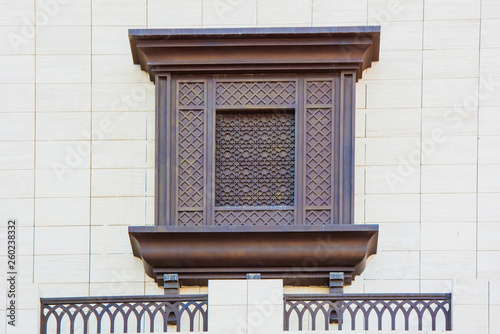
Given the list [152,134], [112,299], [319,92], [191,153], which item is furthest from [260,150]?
[112,299]

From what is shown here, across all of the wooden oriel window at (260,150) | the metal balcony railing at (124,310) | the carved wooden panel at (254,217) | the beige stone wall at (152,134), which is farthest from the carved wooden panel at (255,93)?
the metal balcony railing at (124,310)

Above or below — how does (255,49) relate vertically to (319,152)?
above

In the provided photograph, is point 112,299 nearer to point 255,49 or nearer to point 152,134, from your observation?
point 152,134

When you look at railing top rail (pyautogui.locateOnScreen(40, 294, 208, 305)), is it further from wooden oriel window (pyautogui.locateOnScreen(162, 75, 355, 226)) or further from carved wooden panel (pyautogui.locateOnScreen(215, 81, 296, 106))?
carved wooden panel (pyautogui.locateOnScreen(215, 81, 296, 106))

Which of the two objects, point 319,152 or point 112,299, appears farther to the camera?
point 319,152

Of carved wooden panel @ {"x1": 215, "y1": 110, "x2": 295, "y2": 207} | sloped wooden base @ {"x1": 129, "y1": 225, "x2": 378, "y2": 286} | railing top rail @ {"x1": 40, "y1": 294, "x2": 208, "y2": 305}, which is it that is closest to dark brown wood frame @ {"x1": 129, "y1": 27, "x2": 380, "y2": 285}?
sloped wooden base @ {"x1": 129, "y1": 225, "x2": 378, "y2": 286}

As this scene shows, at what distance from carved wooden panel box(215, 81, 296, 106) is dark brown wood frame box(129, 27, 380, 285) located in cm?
9

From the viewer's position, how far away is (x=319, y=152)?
48.4ft

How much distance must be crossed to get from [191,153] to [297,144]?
104 cm

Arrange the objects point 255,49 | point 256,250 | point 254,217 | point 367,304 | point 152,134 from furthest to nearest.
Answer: point 152,134 → point 255,49 → point 254,217 → point 256,250 → point 367,304

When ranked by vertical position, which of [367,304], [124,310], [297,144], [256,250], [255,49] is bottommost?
[124,310]

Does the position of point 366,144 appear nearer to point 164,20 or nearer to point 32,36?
point 164,20

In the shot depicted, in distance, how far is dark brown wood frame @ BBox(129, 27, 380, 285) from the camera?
47.5ft

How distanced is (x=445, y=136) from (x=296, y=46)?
1724mm
